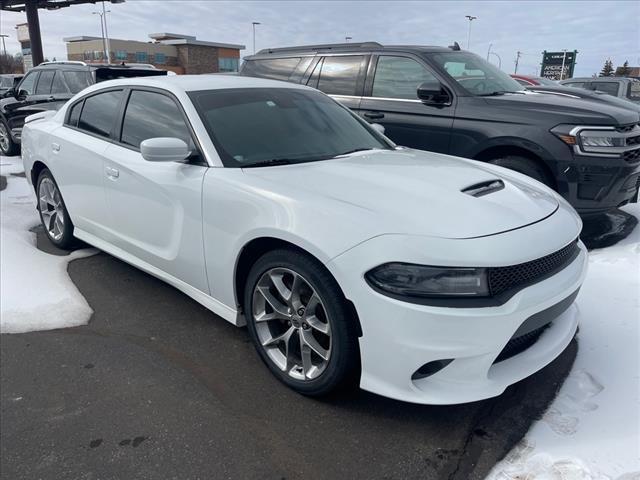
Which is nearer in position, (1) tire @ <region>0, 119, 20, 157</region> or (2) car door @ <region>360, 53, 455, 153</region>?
(2) car door @ <region>360, 53, 455, 153</region>

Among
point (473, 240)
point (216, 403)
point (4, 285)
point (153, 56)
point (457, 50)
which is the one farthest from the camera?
point (153, 56)

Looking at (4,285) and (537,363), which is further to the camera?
(4,285)

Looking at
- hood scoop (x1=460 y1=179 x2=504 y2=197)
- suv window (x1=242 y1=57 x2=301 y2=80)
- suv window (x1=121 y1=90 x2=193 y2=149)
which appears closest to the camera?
hood scoop (x1=460 y1=179 x2=504 y2=197)

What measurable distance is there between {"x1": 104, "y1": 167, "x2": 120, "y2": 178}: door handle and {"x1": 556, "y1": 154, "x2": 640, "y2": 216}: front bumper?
12.0ft

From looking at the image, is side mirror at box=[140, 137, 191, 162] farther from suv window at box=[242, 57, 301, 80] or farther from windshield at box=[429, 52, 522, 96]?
suv window at box=[242, 57, 301, 80]

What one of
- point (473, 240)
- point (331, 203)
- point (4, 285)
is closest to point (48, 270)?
point (4, 285)

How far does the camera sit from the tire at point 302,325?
2.33 meters

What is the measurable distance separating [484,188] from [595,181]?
7.59ft

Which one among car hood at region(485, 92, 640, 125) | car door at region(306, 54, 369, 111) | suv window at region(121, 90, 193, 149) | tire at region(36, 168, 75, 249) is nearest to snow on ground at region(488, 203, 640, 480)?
car hood at region(485, 92, 640, 125)

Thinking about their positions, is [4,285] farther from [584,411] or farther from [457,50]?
[457,50]

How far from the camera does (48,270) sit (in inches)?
166

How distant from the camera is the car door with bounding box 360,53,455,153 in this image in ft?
17.4

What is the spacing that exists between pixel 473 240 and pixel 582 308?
1785mm

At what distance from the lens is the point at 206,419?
2465 millimetres
